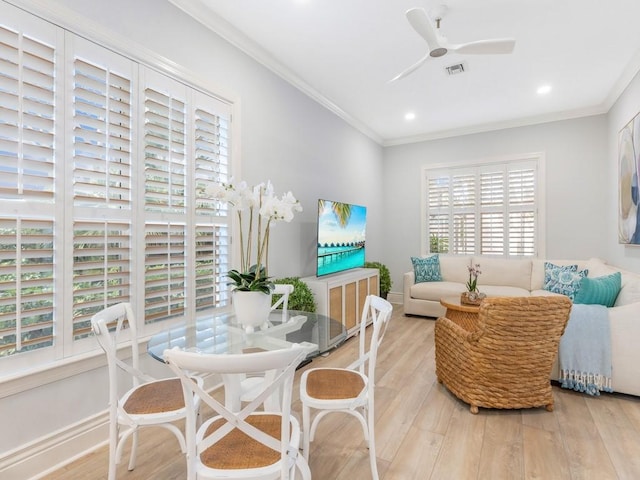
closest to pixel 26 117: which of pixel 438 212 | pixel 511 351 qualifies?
pixel 511 351

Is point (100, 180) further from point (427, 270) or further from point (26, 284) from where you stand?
point (427, 270)

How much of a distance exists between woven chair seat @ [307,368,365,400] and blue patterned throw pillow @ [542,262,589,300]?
3307 millimetres

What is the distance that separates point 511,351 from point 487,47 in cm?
217

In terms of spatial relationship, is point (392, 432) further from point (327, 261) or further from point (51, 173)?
point (51, 173)

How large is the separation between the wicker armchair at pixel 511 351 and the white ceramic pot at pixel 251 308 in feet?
4.62

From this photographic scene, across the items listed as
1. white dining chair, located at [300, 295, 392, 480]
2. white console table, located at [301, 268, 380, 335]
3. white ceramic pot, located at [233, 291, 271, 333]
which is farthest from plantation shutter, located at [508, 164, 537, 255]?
white ceramic pot, located at [233, 291, 271, 333]

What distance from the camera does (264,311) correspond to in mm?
1813

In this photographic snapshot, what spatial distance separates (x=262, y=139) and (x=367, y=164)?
8.75ft

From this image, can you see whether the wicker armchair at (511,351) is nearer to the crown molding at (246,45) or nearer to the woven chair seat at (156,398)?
the woven chair seat at (156,398)

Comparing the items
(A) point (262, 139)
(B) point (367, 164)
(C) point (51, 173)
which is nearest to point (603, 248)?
(B) point (367, 164)

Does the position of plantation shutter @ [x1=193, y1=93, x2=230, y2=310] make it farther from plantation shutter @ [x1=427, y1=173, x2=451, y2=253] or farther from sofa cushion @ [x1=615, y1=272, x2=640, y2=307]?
plantation shutter @ [x1=427, y1=173, x2=451, y2=253]

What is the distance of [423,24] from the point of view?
2.28 meters

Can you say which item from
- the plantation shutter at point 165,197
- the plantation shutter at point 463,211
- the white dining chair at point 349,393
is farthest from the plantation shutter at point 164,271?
the plantation shutter at point 463,211

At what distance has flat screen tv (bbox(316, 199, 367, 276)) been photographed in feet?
12.5
